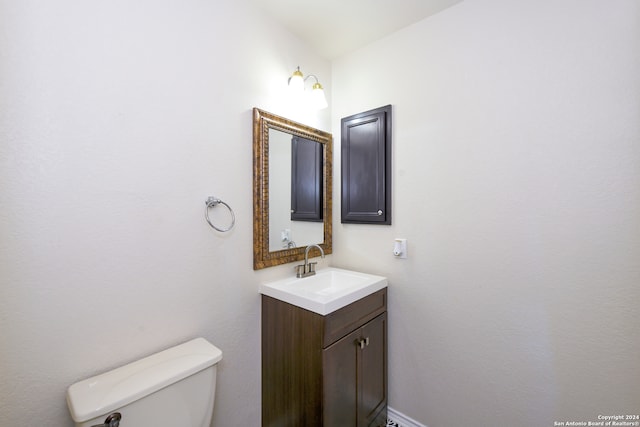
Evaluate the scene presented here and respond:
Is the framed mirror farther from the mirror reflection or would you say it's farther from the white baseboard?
the white baseboard

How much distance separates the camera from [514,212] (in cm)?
130

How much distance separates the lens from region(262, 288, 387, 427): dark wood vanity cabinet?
126 cm

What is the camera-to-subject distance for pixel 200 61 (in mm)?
1271

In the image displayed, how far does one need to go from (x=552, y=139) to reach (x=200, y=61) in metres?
1.67

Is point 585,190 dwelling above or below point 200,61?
below

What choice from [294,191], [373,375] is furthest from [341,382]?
[294,191]

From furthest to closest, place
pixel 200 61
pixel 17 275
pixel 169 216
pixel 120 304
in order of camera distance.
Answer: pixel 200 61, pixel 169 216, pixel 120 304, pixel 17 275

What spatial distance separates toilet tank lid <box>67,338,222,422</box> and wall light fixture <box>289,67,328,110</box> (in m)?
1.47

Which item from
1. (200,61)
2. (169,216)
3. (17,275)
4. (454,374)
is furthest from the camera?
(454,374)

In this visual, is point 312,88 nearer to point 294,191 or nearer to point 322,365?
point 294,191

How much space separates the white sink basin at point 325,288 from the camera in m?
1.27

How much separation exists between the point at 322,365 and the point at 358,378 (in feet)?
1.13

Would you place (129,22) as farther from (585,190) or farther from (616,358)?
(616,358)

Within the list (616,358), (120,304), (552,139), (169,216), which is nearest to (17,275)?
(120,304)
